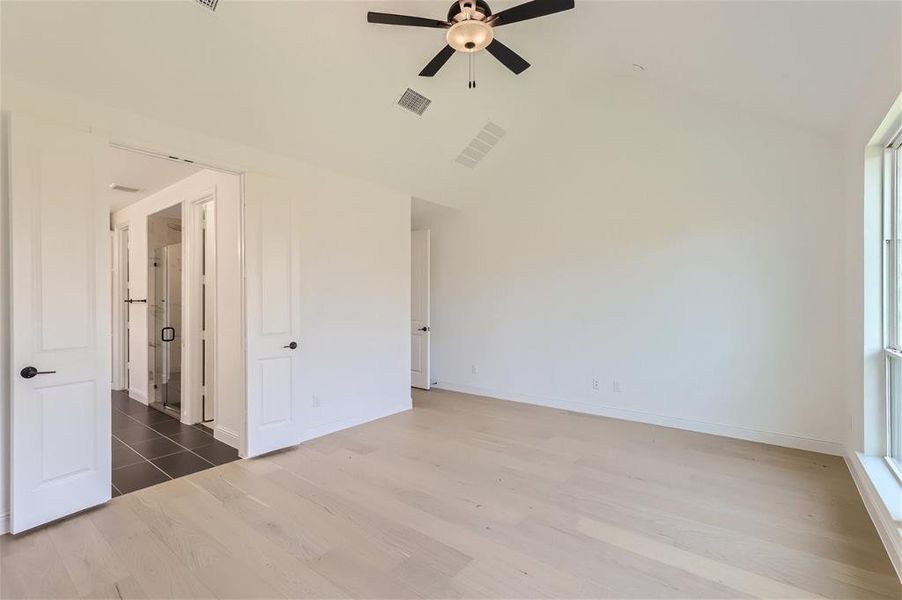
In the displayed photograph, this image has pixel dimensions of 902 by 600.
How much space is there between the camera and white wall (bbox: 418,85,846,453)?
379 centimetres

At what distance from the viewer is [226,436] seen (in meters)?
4.00

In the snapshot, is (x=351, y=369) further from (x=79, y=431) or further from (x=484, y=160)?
(x=484, y=160)

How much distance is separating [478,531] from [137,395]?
5299 millimetres

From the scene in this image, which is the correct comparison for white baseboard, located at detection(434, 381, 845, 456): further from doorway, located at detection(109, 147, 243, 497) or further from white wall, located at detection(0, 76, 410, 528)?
doorway, located at detection(109, 147, 243, 497)

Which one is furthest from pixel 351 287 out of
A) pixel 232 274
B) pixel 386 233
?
pixel 232 274

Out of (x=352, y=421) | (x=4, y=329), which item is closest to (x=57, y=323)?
(x=4, y=329)

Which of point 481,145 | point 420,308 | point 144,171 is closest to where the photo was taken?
point 144,171

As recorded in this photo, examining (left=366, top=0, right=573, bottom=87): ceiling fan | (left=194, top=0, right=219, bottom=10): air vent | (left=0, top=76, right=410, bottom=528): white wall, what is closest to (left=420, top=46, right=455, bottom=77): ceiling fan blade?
(left=366, top=0, right=573, bottom=87): ceiling fan

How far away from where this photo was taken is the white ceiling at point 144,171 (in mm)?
3865

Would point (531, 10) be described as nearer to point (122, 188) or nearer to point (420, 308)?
point (420, 308)

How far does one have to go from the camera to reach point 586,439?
13.5ft

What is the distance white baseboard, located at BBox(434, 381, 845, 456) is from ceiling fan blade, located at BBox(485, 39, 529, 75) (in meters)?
3.68

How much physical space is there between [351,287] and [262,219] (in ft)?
3.80

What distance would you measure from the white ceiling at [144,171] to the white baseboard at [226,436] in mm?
2405
